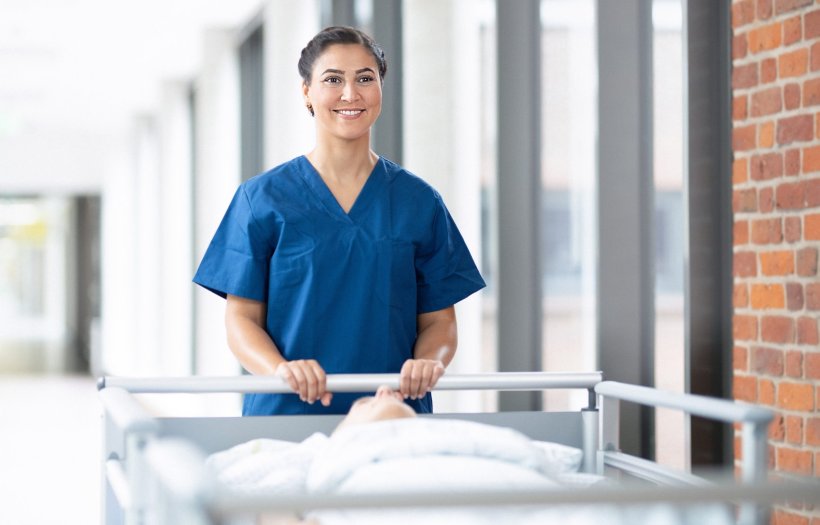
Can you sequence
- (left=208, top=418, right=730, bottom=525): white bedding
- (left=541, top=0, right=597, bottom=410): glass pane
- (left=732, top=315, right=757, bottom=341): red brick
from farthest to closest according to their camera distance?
1. (left=541, top=0, right=597, bottom=410): glass pane
2. (left=732, top=315, right=757, bottom=341): red brick
3. (left=208, top=418, right=730, bottom=525): white bedding

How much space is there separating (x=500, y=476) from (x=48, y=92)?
855 centimetres

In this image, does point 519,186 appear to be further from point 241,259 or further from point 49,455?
point 49,455

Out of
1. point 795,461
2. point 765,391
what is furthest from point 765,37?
point 795,461

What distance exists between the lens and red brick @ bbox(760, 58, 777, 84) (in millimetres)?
2045

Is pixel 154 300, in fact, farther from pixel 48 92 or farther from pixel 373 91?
pixel 373 91

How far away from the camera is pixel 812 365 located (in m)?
1.96

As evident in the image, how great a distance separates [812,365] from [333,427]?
840 mm

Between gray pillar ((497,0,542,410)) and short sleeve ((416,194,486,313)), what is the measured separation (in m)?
0.91

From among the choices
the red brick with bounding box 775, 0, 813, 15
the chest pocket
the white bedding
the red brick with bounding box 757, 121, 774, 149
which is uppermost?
the red brick with bounding box 775, 0, 813, 15

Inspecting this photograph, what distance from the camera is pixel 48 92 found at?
9109 millimetres

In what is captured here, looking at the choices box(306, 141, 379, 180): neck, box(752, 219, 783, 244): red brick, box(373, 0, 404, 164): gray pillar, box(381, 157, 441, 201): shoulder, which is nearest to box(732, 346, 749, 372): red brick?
box(752, 219, 783, 244): red brick

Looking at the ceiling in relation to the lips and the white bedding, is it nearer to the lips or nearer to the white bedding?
the lips

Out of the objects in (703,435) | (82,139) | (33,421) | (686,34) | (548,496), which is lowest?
(33,421)

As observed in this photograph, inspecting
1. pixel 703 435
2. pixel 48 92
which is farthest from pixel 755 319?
pixel 48 92
